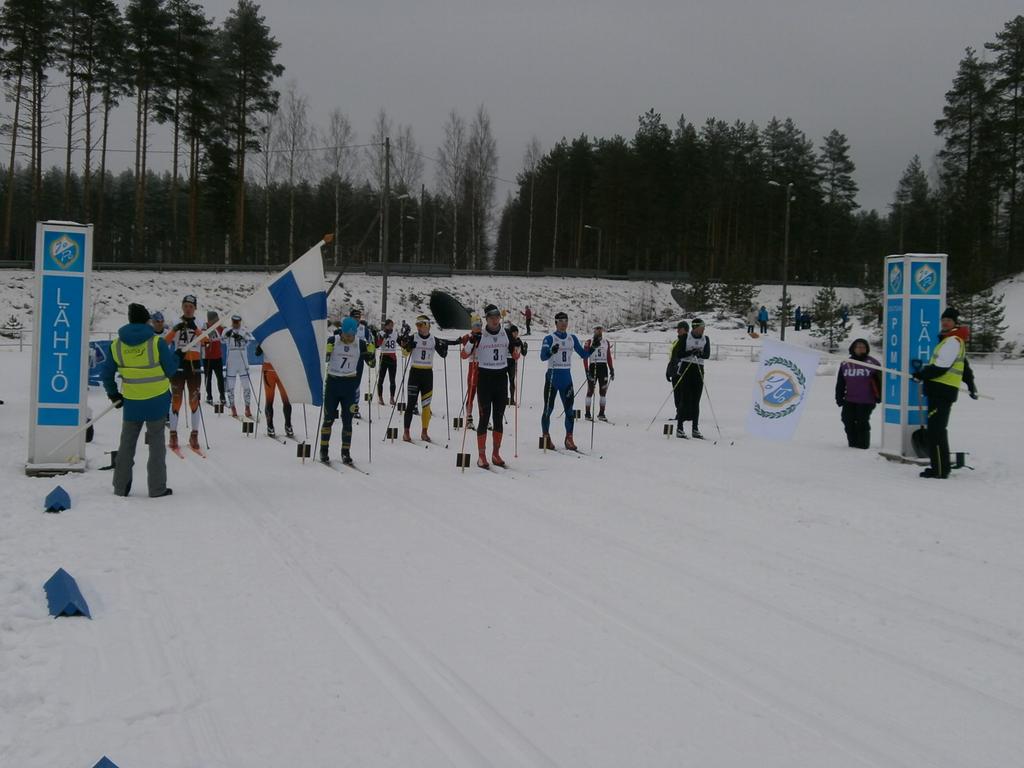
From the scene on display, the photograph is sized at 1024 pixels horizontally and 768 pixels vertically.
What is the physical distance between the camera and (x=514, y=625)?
5379 mm

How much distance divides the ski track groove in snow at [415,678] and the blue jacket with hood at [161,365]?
144 inches

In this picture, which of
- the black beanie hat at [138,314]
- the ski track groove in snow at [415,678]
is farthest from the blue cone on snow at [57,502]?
the ski track groove in snow at [415,678]

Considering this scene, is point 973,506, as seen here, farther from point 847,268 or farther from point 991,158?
point 847,268

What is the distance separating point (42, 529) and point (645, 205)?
6825cm

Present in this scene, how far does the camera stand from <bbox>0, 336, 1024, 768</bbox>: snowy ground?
3949 millimetres

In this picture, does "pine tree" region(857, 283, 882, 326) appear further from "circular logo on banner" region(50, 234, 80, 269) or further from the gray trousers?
the gray trousers

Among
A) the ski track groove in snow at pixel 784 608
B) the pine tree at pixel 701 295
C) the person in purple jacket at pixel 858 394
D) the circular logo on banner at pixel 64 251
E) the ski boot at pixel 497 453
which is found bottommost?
the ski track groove in snow at pixel 784 608

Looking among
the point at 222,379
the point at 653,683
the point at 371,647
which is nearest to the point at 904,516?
the point at 653,683

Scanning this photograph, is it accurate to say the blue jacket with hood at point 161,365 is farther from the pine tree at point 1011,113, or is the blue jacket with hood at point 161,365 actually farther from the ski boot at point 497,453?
the pine tree at point 1011,113

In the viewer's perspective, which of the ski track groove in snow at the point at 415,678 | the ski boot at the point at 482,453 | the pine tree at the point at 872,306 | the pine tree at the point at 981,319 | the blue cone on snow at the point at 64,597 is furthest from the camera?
the pine tree at the point at 872,306

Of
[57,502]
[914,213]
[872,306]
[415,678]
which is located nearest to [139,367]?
[57,502]

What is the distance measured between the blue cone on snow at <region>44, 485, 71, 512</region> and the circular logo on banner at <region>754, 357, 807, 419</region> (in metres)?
8.82

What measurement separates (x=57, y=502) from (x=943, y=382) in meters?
10.6

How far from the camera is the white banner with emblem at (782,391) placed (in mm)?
11680
